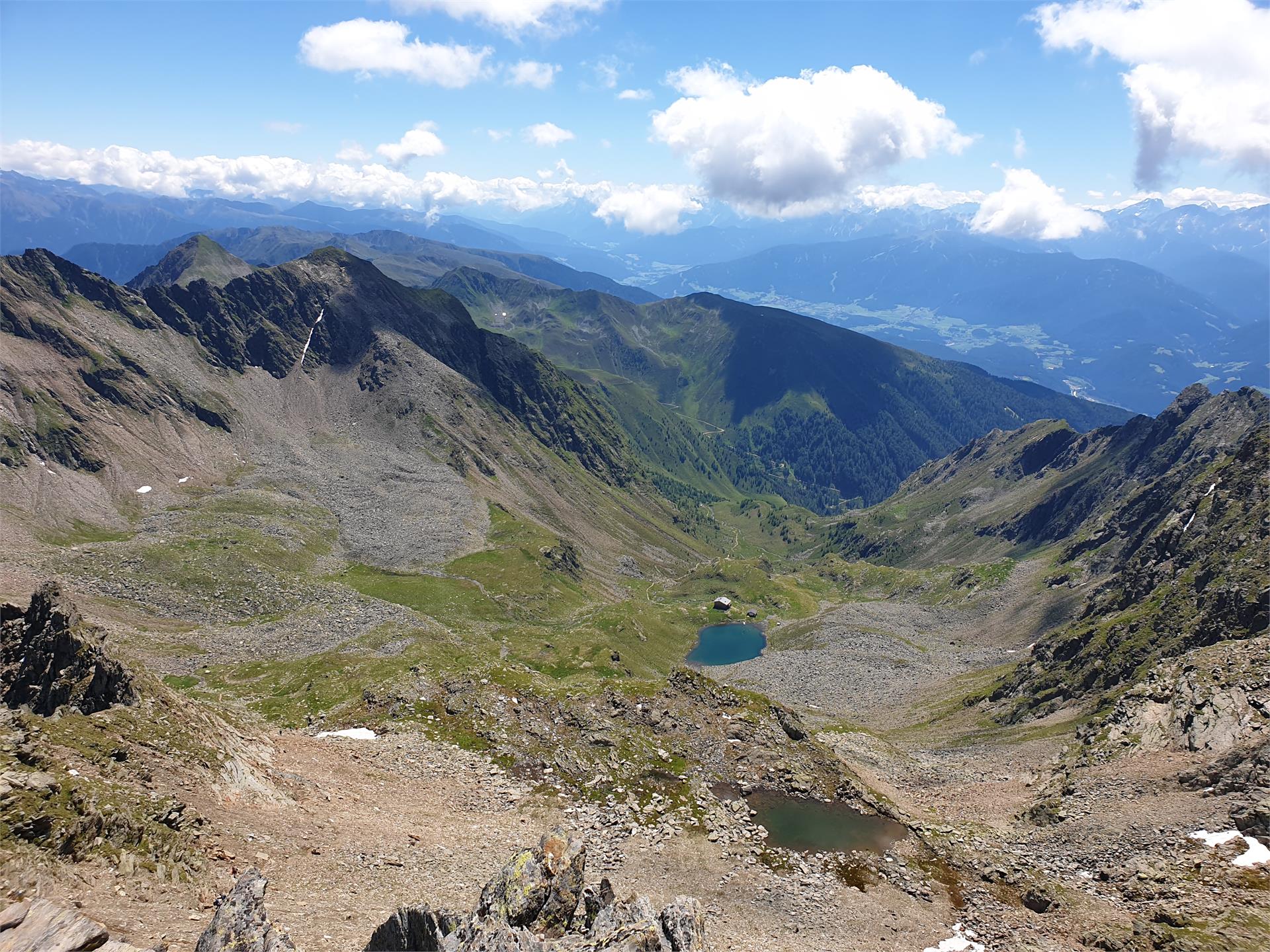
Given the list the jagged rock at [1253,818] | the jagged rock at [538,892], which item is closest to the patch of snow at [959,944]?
the jagged rock at [1253,818]

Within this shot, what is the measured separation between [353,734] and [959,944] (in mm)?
54213

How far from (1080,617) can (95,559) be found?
21240 centimetres

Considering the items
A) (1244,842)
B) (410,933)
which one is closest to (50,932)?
(410,933)

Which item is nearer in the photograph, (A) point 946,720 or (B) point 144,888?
(B) point 144,888

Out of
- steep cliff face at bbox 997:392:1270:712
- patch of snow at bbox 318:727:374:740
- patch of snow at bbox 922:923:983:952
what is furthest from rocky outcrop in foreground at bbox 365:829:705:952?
steep cliff face at bbox 997:392:1270:712

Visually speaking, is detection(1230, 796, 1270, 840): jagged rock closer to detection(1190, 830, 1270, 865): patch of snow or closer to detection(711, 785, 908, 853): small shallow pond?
detection(1190, 830, 1270, 865): patch of snow

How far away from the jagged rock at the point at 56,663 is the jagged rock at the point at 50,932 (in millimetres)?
27107

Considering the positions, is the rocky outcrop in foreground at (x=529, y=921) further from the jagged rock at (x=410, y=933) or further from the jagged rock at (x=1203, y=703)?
the jagged rock at (x=1203, y=703)

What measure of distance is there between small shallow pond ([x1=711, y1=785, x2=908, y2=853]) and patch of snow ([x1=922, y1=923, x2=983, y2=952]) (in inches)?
382

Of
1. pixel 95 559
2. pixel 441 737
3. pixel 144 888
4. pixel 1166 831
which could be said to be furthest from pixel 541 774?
pixel 95 559

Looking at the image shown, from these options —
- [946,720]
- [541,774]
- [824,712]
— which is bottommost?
[824,712]

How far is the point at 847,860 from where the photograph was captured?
178 ft

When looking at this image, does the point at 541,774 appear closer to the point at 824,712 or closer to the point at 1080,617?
the point at 824,712

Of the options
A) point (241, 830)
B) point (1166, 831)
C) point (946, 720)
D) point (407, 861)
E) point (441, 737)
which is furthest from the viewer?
point (946, 720)
